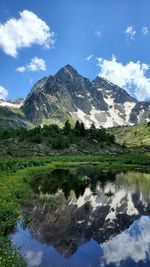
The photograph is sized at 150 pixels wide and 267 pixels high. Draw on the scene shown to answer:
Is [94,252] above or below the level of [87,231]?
below

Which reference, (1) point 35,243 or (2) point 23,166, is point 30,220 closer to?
(1) point 35,243

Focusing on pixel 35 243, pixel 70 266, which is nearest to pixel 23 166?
pixel 35 243

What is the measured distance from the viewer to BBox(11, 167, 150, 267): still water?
87.4 ft

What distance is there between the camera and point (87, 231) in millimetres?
33656

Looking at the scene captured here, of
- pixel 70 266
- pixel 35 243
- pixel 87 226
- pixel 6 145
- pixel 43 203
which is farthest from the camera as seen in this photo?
pixel 6 145

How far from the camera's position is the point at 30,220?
3600 centimetres

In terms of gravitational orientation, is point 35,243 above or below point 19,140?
below

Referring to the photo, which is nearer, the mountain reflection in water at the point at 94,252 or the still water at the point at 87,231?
the mountain reflection in water at the point at 94,252

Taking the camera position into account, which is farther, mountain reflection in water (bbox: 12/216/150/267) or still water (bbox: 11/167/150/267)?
still water (bbox: 11/167/150/267)

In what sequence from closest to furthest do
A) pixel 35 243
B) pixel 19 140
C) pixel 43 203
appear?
1. pixel 35 243
2. pixel 43 203
3. pixel 19 140

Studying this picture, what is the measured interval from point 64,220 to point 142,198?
20606 millimetres

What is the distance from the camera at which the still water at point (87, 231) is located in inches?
1048

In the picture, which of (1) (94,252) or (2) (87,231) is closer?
(1) (94,252)

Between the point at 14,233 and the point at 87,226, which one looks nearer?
the point at 14,233
